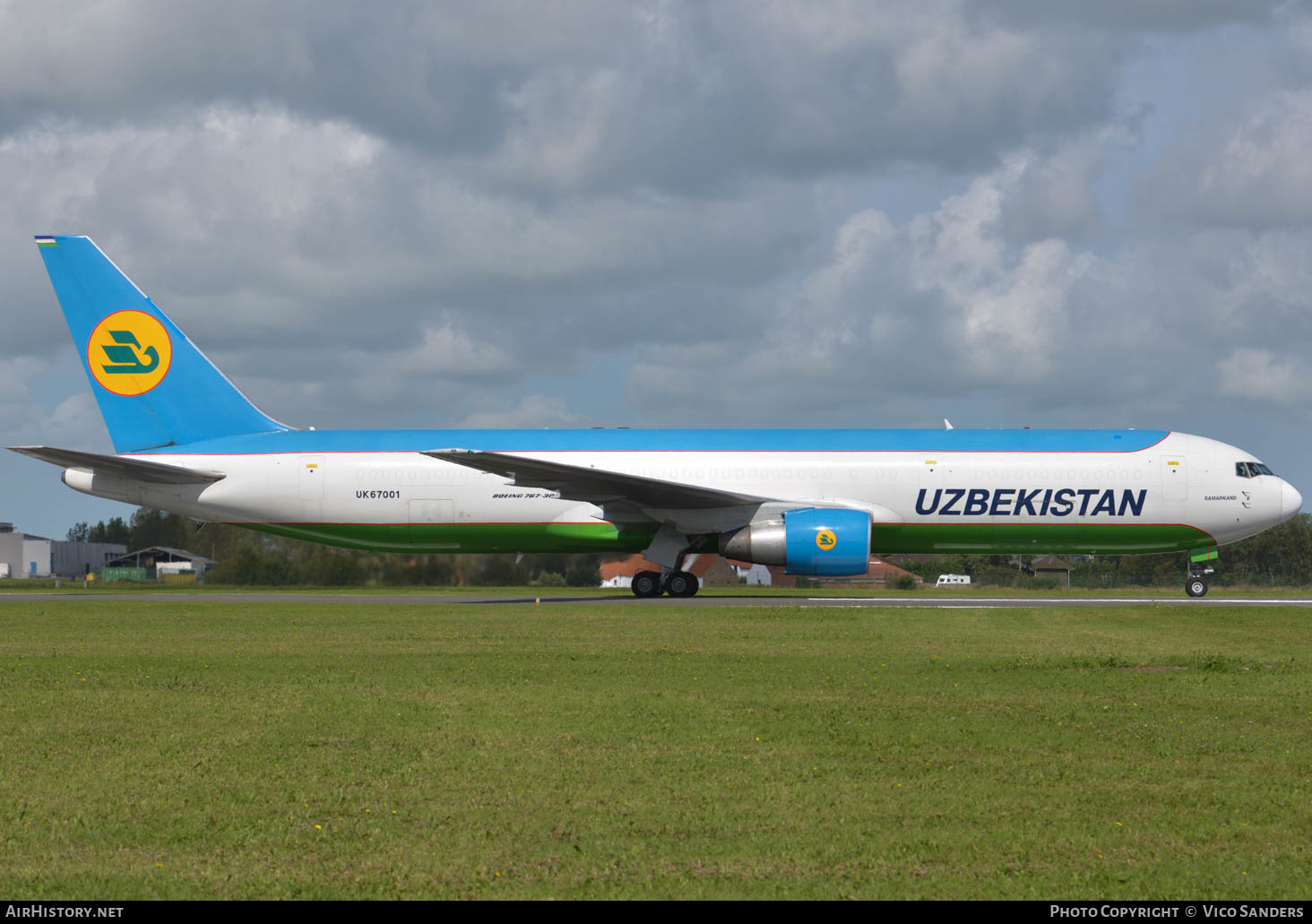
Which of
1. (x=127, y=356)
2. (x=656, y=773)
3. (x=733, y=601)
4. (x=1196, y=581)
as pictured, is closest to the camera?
(x=656, y=773)

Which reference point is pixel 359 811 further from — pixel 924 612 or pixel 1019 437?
pixel 1019 437

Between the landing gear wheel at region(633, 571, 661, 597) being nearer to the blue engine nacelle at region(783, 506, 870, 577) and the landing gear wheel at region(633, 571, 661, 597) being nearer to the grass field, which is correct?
the blue engine nacelle at region(783, 506, 870, 577)

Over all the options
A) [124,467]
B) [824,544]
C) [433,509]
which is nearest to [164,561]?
[124,467]

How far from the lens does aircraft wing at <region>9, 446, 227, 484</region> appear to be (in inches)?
1105

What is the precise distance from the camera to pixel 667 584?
98.1 ft

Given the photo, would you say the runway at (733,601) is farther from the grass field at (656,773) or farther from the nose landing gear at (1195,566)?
the grass field at (656,773)

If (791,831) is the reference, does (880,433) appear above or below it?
above

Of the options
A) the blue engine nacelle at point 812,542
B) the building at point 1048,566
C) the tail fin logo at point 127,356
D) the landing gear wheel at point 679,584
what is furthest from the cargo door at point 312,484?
the building at point 1048,566

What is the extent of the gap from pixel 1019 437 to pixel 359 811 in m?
26.7

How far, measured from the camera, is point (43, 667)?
42.3 ft

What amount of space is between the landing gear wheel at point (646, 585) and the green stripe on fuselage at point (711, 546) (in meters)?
0.73

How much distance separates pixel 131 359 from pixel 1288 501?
29927 mm

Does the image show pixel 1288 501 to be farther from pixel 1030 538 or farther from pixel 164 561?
pixel 164 561
